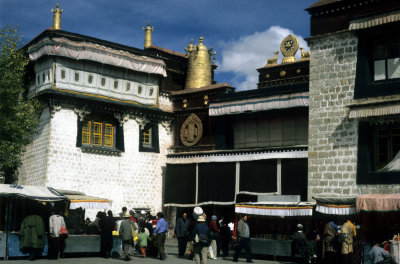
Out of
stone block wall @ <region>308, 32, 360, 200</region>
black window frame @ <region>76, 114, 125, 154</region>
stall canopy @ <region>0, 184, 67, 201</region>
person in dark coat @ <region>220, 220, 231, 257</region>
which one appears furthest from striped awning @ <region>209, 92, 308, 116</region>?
stall canopy @ <region>0, 184, 67, 201</region>

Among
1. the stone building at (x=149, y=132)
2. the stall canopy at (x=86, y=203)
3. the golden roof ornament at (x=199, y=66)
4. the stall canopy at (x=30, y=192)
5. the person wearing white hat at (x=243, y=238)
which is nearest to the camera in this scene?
the stall canopy at (x=30, y=192)

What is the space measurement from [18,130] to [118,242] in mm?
10079

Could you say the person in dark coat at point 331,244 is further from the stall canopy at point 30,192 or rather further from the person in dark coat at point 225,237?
the stall canopy at point 30,192

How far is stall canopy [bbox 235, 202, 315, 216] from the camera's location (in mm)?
20312

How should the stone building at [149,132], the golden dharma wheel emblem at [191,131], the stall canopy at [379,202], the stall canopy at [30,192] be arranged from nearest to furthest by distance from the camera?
the stall canopy at [379,202]
the stall canopy at [30,192]
the stone building at [149,132]
the golden dharma wheel emblem at [191,131]

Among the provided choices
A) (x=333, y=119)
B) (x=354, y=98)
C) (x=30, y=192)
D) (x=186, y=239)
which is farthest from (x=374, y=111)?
(x=30, y=192)

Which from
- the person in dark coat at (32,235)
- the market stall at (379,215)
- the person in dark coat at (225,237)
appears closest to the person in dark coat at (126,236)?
the person in dark coat at (32,235)

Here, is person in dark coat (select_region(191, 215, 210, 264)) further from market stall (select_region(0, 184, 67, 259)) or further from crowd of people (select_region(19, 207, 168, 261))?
market stall (select_region(0, 184, 67, 259))

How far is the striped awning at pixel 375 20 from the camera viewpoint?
1914cm

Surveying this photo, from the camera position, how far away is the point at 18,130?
27.8 meters

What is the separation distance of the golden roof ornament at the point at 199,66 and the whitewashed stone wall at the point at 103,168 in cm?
394

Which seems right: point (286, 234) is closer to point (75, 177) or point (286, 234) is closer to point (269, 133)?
point (269, 133)

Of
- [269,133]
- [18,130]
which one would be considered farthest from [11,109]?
[269,133]

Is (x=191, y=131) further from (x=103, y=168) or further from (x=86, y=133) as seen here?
(x=86, y=133)
